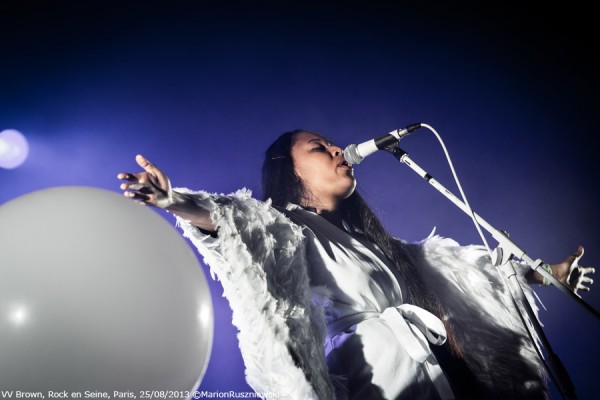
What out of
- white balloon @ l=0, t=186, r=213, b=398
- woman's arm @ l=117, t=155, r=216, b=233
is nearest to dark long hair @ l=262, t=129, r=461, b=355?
woman's arm @ l=117, t=155, r=216, b=233

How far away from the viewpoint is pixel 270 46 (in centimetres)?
165

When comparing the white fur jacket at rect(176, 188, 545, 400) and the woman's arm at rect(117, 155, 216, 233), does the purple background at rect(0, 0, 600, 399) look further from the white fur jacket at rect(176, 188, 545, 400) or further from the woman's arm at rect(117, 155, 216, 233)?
the woman's arm at rect(117, 155, 216, 233)

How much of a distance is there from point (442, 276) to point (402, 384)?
53 centimetres

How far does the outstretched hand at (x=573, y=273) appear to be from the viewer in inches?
68.5

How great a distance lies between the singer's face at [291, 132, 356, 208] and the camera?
5.07 feet

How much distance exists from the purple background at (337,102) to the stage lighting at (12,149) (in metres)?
0.02

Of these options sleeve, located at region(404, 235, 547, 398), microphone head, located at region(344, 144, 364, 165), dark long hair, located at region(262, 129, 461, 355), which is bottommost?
sleeve, located at region(404, 235, 547, 398)

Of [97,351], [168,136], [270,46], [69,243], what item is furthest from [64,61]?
[97,351]

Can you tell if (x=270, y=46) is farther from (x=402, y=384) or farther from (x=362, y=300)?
(x=402, y=384)

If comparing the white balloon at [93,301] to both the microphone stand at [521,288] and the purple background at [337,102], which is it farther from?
the microphone stand at [521,288]

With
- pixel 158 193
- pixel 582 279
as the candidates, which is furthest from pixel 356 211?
pixel 582 279

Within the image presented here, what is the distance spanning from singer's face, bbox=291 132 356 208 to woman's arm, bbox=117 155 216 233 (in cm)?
48

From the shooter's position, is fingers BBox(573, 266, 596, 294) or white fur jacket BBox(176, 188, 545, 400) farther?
fingers BBox(573, 266, 596, 294)

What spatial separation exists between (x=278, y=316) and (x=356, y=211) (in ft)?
1.91
